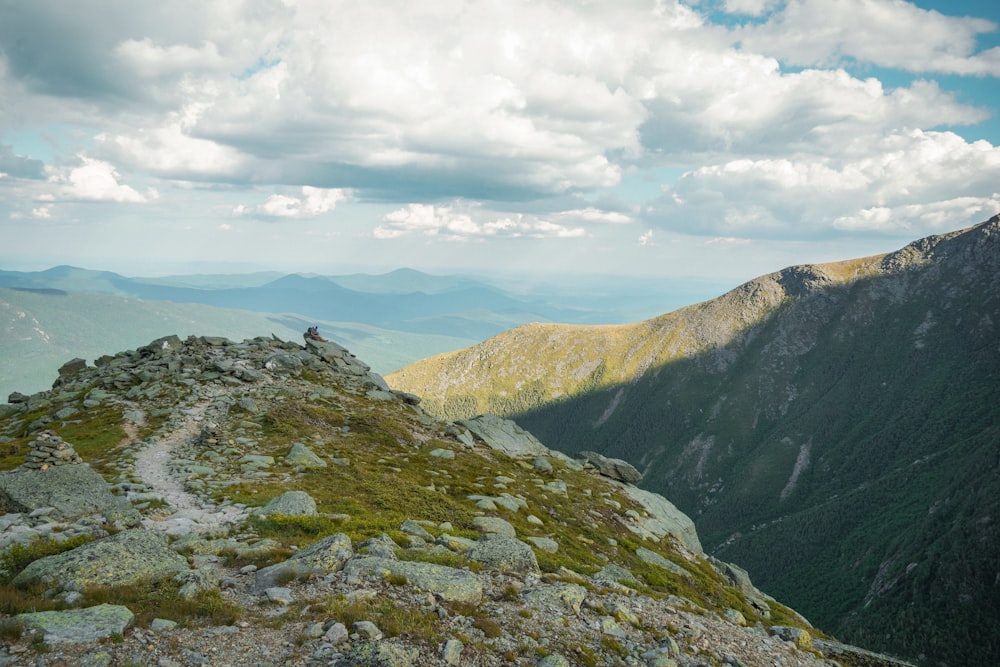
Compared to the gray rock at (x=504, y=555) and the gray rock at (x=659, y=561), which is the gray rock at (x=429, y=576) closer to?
the gray rock at (x=504, y=555)

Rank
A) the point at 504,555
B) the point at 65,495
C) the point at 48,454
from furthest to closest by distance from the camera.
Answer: the point at 48,454, the point at 65,495, the point at 504,555

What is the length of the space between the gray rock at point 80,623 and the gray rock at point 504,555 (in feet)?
36.8

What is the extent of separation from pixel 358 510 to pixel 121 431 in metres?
20.2

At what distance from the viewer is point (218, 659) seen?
11406 mm

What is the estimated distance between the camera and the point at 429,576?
16.5 m

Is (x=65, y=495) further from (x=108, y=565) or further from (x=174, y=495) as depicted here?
(x=108, y=565)

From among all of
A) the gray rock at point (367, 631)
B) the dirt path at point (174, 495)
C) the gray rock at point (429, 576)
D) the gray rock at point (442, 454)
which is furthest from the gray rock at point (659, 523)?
the gray rock at point (367, 631)

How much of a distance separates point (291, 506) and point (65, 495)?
868 cm

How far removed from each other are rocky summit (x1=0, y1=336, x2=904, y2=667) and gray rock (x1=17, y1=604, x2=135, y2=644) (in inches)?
1.9

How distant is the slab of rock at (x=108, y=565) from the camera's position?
13344 millimetres

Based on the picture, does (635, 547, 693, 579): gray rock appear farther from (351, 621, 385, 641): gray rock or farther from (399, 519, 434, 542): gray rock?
(351, 621, 385, 641): gray rock

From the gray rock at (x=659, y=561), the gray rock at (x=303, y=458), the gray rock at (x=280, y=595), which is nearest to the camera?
the gray rock at (x=280, y=595)

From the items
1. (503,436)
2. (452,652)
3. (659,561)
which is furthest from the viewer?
(503,436)

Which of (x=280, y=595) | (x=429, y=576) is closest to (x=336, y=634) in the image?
(x=280, y=595)
